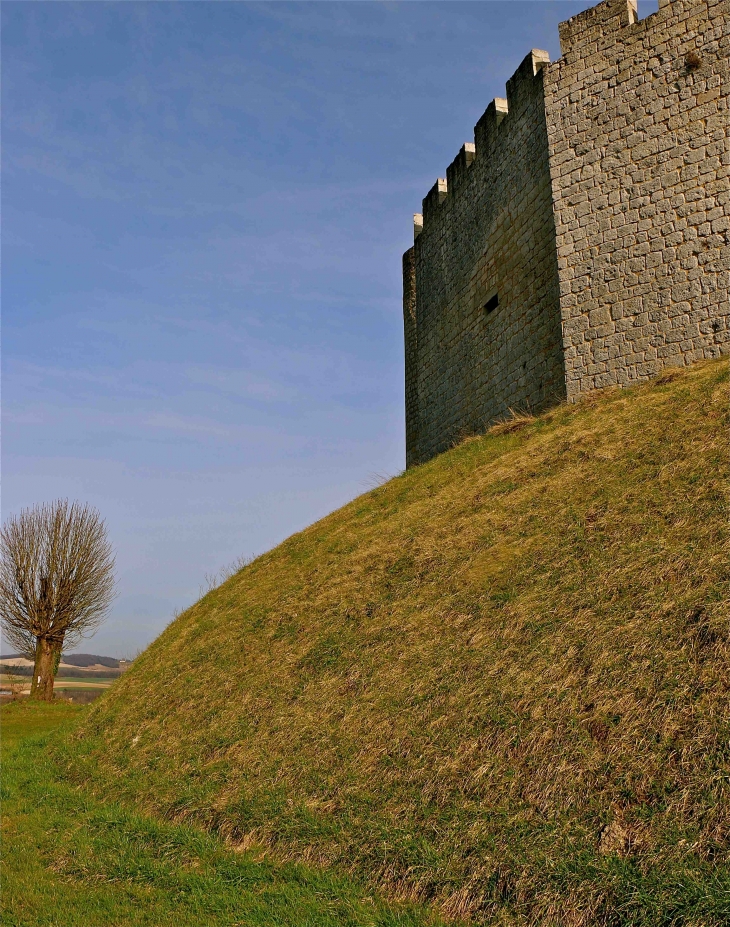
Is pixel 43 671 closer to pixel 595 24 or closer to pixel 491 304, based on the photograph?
pixel 491 304

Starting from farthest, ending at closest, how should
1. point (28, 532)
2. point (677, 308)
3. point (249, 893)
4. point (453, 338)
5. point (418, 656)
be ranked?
point (28, 532) < point (453, 338) < point (677, 308) < point (418, 656) < point (249, 893)

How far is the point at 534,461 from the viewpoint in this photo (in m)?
9.52

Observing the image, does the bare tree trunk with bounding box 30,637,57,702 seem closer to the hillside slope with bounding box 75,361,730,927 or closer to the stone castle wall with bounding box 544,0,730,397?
the hillside slope with bounding box 75,361,730,927

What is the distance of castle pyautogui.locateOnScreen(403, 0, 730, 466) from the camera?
34.8 ft

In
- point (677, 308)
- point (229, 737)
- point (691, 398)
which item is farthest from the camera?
point (677, 308)

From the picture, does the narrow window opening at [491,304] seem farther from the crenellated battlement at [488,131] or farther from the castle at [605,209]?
the crenellated battlement at [488,131]

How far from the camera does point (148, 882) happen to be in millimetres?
4992

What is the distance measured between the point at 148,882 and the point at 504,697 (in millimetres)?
2812

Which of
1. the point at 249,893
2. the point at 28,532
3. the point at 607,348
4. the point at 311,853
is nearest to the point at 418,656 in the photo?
the point at 311,853

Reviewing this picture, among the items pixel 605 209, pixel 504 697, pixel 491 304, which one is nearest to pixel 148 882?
pixel 504 697

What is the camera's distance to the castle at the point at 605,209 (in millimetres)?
10594

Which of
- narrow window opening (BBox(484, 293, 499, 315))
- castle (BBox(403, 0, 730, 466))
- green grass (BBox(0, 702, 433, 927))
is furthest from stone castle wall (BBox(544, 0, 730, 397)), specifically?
green grass (BBox(0, 702, 433, 927))

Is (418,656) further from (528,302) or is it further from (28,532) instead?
(28,532)

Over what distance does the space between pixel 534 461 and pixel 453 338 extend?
7782 mm
